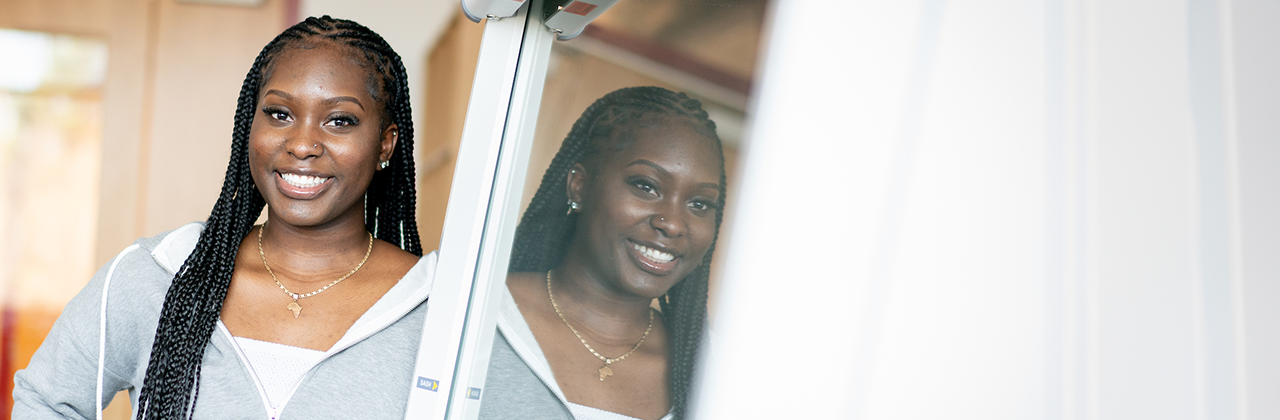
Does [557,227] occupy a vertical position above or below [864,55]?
below

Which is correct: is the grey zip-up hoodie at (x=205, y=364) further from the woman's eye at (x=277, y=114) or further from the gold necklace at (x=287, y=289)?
the woman's eye at (x=277, y=114)

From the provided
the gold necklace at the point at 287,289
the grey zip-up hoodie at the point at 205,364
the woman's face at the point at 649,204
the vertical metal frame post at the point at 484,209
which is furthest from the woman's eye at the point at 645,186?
the gold necklace at the point at 287,289

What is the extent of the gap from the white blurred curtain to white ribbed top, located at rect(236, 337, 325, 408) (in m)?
0.83

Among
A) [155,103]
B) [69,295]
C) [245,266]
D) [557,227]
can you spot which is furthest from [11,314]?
[557,227]

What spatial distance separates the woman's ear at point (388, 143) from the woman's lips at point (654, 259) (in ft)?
2.53

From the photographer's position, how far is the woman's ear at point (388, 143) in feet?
3.90

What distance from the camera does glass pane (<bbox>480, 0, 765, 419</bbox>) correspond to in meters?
0.38

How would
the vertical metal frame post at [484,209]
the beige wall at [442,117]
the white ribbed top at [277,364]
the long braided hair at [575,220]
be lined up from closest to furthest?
the long braided hair at [575,220], the vertical metal frame post at [484,209], the white ribbed top at [277,364], the beige wall at [442,117]

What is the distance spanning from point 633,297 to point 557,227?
0.16 m

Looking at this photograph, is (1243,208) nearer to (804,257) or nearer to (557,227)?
(804,257)

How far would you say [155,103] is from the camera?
2430 millimetres

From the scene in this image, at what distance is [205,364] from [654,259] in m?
0.80

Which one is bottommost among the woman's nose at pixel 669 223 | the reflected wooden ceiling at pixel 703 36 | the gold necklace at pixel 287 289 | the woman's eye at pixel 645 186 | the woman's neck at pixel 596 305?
the gold necklace at pixel 287 289

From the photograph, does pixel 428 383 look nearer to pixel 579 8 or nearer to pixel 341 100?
pixel 579 8
